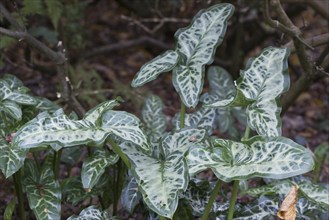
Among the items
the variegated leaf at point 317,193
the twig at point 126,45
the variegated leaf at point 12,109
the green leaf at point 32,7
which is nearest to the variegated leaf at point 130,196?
the variegated leaf at point 12,109

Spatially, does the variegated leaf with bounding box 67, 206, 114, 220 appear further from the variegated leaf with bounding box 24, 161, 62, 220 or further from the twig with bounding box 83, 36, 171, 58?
the twig with bounding box 83, 36, 171, 58

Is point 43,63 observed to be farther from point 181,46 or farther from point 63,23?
point 181,46

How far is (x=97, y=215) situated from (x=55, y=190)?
18 cm

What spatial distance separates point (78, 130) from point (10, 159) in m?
0.27

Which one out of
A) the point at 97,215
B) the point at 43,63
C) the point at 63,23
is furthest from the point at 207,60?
the point at 43,63

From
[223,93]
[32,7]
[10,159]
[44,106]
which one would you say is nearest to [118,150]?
[10,159]

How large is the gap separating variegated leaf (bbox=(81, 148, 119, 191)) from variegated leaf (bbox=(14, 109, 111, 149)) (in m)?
0.18

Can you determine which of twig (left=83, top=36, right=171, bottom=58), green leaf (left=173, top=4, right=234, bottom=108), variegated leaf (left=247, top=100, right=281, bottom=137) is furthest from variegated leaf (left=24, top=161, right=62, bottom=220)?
twig (left=83, top=36, right=171, bottom=58)

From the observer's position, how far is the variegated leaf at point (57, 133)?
61.8 inches

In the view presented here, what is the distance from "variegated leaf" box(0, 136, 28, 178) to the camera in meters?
1.75

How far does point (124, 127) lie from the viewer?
172cm

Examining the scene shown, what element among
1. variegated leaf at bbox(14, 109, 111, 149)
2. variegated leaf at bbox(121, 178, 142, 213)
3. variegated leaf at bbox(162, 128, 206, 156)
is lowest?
variegated leaf at bbox(121, 178, 142, 213)

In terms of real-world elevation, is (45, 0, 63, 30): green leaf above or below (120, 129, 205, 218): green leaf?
above

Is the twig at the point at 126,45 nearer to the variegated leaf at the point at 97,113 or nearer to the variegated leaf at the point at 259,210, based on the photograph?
the variegated leaf at the point at 259,210
